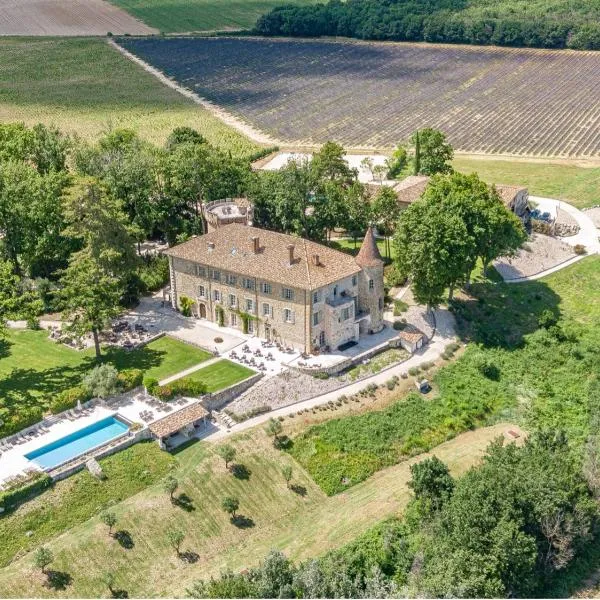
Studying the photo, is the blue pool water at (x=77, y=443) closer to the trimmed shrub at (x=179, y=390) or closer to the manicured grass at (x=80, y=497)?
the manicured grass at (x=80, y=497)

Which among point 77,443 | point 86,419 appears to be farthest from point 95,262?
point 77,443

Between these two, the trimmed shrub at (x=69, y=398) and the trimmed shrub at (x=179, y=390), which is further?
the trimmed shrub at (x=179, y=390)

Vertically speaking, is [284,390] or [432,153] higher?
[432,153]

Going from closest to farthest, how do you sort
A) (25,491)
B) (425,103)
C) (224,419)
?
(25,491) < (224,419) < (425,103)

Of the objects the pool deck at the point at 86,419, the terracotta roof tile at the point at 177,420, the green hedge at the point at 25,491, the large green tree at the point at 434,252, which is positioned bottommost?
the green hedge at the point at 25,491

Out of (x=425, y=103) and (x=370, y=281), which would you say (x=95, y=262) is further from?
(x=425, y=103)

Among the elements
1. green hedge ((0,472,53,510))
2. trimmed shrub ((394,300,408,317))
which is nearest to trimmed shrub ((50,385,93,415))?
green hedge ((0,472,53,510))

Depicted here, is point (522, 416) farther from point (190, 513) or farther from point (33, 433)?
point (33, 433)

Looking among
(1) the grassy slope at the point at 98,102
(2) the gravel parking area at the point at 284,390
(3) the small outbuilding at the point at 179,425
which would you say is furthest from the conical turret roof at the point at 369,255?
(1) the grassy slope at the point at 98,102
